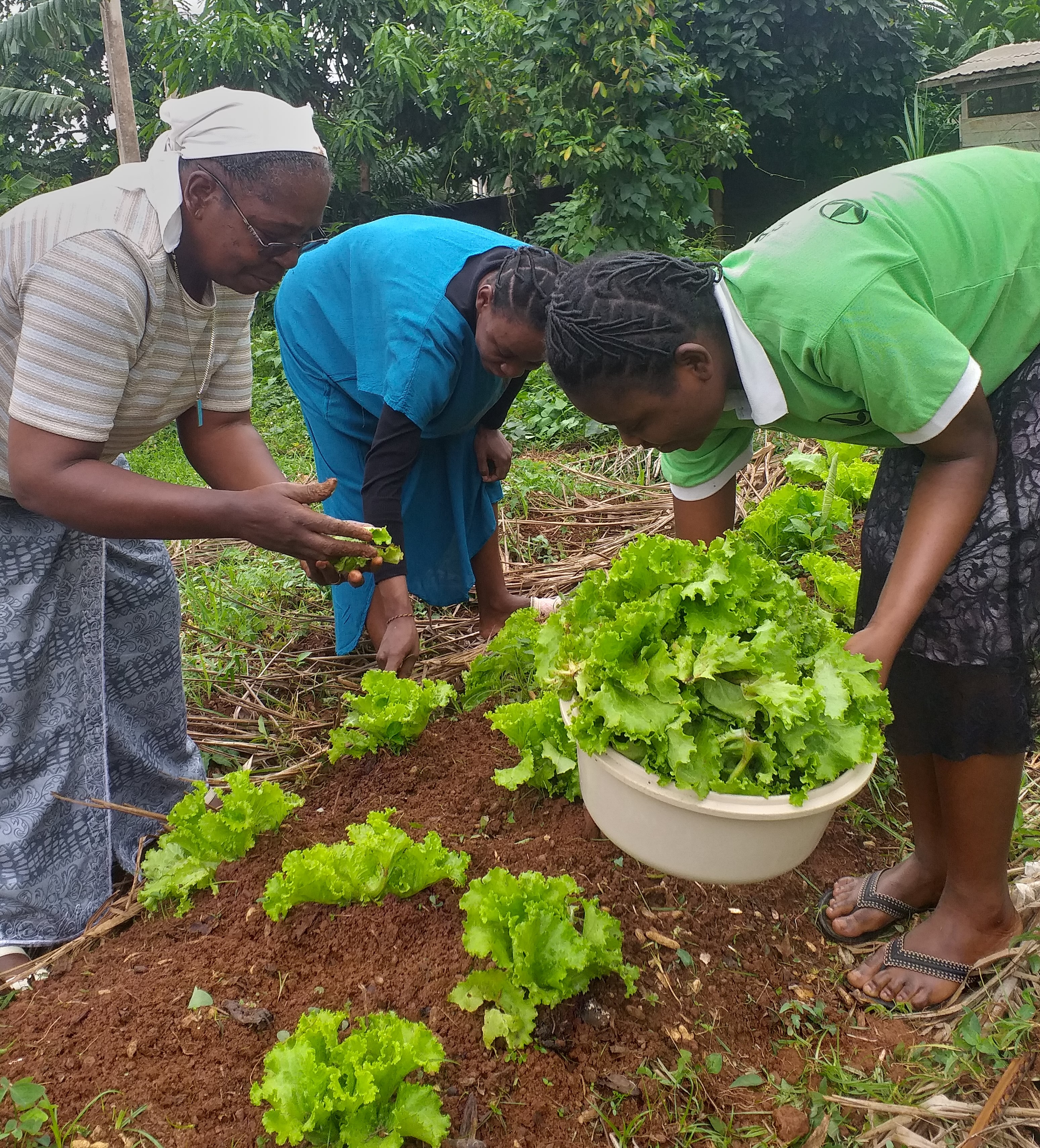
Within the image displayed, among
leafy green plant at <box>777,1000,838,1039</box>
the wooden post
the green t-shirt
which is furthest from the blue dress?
the wooden post

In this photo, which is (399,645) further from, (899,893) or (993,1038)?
(993,1038)

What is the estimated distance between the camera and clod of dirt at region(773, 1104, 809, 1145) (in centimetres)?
190

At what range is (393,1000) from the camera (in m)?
2.10

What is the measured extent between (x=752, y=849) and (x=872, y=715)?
13.4 inches

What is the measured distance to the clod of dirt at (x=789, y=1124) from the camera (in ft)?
6.22

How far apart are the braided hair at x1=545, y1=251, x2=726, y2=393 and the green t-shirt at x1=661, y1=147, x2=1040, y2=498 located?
0.07 meters

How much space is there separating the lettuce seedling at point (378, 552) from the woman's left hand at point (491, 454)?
0.93 m

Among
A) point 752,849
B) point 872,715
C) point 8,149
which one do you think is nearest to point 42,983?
point 752,849

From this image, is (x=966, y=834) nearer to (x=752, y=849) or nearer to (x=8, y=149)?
(x=752, y=849)

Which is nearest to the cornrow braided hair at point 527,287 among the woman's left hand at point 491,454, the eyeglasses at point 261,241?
the eyeglasses at point 261,241


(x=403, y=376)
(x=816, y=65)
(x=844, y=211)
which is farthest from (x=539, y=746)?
(x=816, y=65)

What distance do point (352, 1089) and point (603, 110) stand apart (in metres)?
7.82

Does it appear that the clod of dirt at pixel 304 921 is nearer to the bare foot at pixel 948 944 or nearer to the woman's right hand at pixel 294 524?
the woman's right hand at pixel 294 524

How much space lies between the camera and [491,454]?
12.6 ft
